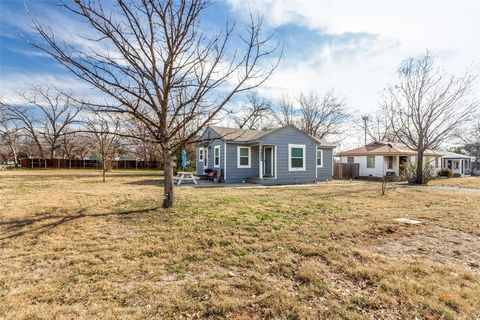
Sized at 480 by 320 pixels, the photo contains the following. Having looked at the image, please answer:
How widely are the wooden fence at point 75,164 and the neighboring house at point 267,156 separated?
23600 millimetres

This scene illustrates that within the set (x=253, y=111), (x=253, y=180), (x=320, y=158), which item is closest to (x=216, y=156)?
(x=253, y=180)

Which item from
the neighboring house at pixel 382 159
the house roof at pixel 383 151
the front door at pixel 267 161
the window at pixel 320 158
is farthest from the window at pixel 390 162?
the front door at pixel 267 161

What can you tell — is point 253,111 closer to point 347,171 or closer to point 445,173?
point 347,171

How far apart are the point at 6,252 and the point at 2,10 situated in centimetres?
549

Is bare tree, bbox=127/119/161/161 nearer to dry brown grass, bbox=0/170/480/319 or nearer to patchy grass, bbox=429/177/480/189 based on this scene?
dry brown grass, bbox=0/170/480/319

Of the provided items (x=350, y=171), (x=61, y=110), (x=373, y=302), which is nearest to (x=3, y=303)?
(x=373, y=302)

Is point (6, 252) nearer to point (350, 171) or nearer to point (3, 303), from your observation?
point (3, 303)

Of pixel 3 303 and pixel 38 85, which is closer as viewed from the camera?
pixel 3 303

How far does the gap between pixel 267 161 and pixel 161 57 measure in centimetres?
1134

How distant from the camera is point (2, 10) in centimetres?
584

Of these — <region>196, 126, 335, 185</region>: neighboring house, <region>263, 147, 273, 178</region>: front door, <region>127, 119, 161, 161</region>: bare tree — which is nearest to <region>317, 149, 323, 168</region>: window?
<region>196, 126, 335, 185</region>: neighboring house

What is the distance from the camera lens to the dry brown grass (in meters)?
2.54

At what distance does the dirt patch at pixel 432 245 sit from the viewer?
3821 millimetres

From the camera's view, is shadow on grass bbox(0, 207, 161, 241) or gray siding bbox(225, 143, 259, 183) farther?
gray siding bbox(225, 143, 259, 183)
